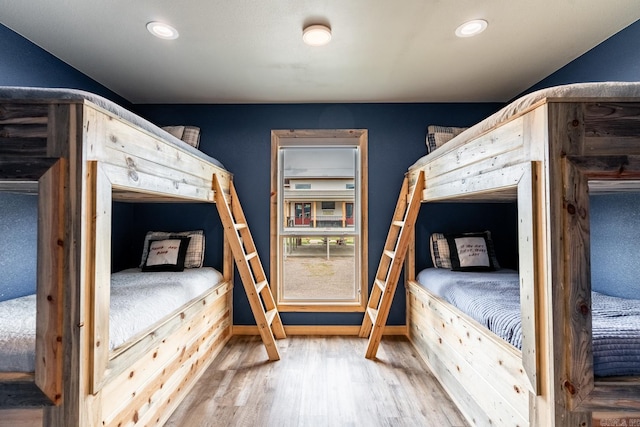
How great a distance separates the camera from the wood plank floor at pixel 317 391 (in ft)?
5.90

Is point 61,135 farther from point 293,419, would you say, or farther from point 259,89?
point 259,89

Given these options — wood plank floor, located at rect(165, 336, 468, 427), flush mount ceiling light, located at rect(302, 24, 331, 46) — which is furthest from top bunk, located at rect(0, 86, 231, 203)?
wood plank floor, located at rect(165, 336, 468, 427)

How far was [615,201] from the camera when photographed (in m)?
1.99

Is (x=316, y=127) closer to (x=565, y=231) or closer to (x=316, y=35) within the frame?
(x=316, y=35)

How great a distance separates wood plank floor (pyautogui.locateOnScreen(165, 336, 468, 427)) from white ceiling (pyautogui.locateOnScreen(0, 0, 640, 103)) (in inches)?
90.0

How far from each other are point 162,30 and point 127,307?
5.36ft

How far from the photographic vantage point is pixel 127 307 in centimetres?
161

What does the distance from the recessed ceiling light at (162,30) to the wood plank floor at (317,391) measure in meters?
2.29

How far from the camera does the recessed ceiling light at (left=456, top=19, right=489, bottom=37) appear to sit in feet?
6.13

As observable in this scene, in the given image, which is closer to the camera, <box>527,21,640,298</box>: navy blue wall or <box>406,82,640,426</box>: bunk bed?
<box>406,82,640,426</box>: bunk bed

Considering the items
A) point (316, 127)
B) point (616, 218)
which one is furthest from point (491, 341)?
point (316, 127)

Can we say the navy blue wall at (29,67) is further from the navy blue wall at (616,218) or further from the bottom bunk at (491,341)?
the navy blue wall at (616,218)

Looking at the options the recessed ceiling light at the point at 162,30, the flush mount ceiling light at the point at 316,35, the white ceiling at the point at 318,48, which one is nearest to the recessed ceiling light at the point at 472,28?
the white ceiling at the point at 318,48

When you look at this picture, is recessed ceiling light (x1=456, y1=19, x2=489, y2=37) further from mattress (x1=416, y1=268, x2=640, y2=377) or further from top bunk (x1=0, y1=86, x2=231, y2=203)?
top bunk (x1=0, y1=86, x2=231, y2=203)
